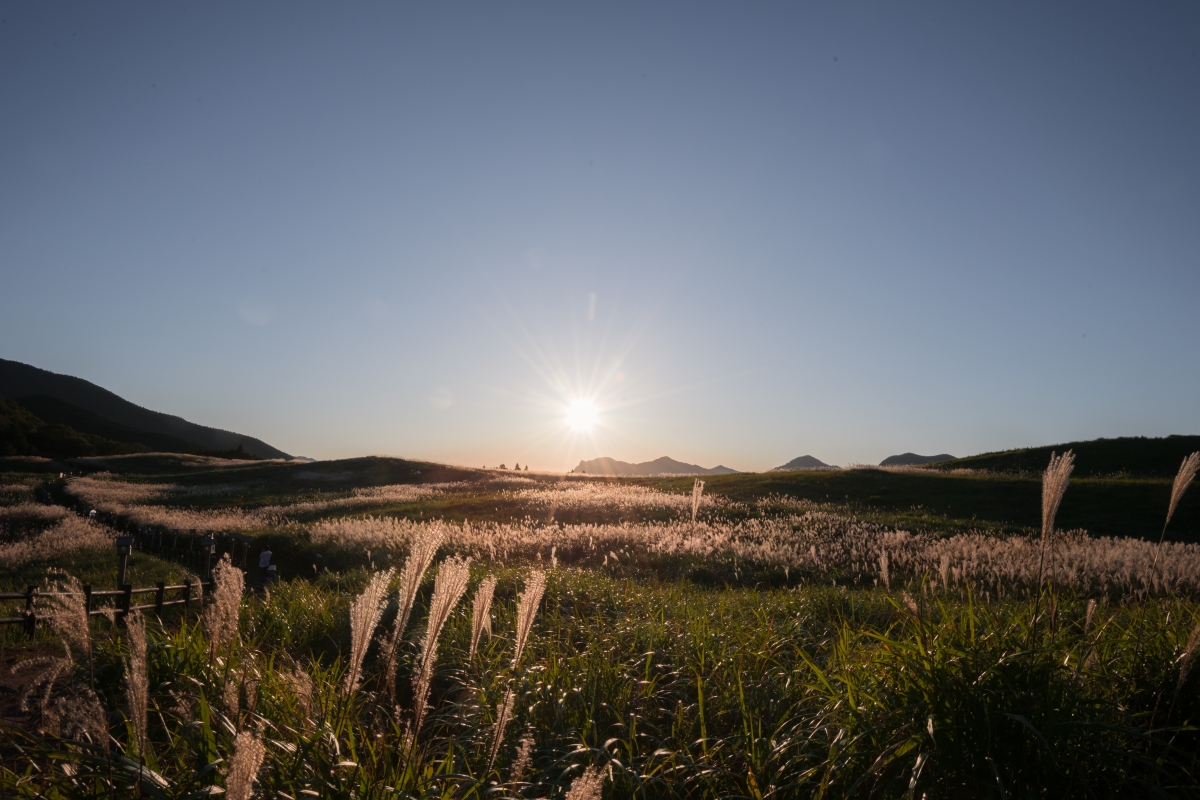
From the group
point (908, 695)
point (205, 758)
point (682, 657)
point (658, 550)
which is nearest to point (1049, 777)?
point (908, 695)

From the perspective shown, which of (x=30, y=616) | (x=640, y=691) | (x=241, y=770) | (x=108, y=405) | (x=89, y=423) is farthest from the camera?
(x=108, y=405)

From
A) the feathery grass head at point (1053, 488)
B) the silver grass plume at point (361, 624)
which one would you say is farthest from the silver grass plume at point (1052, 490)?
the silver grass plume at point (361, 624)

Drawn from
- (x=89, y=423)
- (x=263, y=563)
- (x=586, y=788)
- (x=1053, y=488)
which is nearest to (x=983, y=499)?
(x=263, y=563)

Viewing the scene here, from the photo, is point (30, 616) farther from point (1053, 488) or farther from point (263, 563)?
point (1053, 488)

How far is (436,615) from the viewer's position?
2330 millimetres

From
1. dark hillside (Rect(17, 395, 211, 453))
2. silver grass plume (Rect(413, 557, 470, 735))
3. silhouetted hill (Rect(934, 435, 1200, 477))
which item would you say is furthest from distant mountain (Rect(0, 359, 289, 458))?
silver grass plume (Rect(413, 557, 470, 735))

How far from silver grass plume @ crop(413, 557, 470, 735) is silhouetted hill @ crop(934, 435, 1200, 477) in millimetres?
41591

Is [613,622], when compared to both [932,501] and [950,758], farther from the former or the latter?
[932,501]

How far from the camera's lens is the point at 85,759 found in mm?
2686

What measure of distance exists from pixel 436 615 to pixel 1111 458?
47496 mm

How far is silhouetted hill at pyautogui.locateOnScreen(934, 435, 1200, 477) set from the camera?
35875 mm

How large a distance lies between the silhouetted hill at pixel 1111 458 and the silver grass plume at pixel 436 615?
4159 centimetres

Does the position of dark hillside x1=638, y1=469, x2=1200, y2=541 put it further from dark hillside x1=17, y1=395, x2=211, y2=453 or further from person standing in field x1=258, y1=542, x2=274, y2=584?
dark hillside x1=17, y1=395, x2=211, y2=453

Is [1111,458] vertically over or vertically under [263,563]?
over
